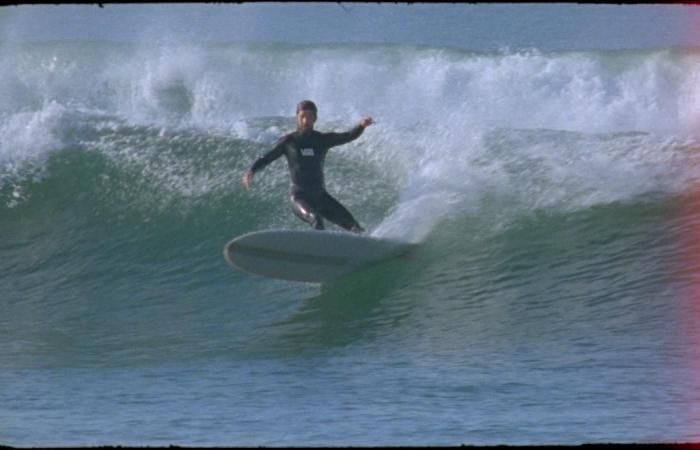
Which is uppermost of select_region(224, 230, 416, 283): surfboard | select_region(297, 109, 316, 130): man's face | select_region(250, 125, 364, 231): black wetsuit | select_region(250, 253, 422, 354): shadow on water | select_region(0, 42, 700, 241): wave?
select_region(0, 42, 700, 241): wave

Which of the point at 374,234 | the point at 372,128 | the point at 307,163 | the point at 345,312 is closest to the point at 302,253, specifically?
the point at 345,312

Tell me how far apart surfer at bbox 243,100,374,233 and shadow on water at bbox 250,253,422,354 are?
0.56m

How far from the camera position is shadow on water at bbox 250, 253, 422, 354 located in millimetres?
10172

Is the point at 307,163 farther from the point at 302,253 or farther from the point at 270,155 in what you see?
the point at 302,253

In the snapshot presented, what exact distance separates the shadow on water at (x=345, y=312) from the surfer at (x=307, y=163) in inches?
21.9

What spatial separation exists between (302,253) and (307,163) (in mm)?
649

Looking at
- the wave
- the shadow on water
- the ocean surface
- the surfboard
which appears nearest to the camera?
the ocean surface

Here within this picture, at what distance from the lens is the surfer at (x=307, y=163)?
35.5 feet

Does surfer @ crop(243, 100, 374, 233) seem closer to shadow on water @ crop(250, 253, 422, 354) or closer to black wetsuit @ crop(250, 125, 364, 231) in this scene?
black wetsuit @ crop(250, 125, 364, 231)

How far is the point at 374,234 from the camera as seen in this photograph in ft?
38.0

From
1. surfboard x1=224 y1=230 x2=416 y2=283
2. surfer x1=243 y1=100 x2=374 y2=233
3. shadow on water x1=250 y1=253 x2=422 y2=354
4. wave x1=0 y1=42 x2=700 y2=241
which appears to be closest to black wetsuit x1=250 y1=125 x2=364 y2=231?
surfer x1=243 y1=100 x2=374 y2=233

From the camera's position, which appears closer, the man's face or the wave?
the man's face

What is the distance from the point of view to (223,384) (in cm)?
887

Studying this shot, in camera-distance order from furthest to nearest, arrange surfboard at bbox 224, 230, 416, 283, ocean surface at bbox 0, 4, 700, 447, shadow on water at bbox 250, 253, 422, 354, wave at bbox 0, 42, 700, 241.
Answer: wave at bbox 0, 42, 700, 241
surfboard at bbox 224, 230, 416, 283
shadow on water at bbox 250, 253, 422, 354
ocean surface at bbox 0, 4, 700, 447
